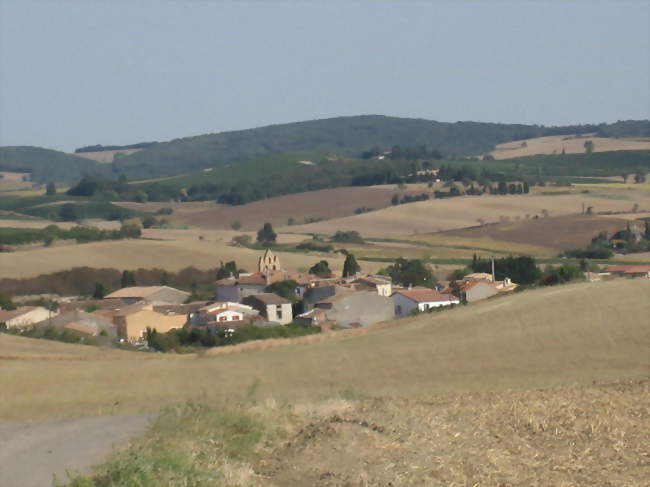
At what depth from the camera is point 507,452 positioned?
11656 mm

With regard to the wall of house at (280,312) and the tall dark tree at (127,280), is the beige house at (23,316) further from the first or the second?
the tall dark tree at (127,280)

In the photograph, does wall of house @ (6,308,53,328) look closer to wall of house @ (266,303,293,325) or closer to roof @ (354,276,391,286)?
wall of house @ (266,303,293,325)

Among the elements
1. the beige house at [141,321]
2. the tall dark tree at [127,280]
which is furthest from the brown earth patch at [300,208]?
the beige house at [141,321]

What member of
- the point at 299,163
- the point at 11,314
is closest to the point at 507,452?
the point at 11,314

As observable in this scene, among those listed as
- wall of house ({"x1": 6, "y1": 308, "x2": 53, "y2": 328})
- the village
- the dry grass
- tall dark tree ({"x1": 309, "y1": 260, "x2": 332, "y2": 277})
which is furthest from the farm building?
the dry grass

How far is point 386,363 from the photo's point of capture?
25.3 m

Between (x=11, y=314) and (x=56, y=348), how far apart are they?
29600 mm

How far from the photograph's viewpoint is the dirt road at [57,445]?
11.4 m

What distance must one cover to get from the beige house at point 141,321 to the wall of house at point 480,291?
1322cm

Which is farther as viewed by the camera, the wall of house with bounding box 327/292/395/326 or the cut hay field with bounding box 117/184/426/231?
the cut hay field with bounding box 117/184/426/231

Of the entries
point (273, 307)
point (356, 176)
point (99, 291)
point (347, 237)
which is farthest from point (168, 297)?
point (356, 176)

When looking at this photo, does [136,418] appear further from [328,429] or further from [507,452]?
[507,452]

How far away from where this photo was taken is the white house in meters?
59.8

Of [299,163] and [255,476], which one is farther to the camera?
[299,163]
